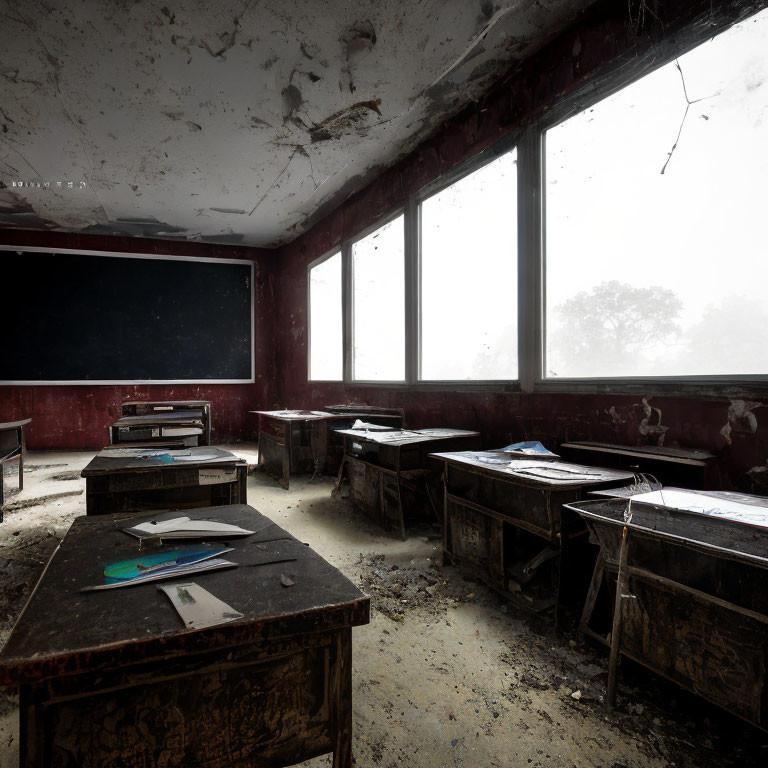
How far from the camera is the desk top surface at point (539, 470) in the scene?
1.92 m

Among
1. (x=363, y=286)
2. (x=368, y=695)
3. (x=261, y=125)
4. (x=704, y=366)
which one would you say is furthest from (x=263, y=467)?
(x=704, y=366)

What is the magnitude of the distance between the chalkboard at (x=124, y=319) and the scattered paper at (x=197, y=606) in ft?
22.7

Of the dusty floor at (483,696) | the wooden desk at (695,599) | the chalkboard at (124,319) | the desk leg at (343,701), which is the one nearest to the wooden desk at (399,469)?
the dusty floor at (483,696)

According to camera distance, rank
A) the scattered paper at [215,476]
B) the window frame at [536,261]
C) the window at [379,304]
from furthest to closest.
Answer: the window at [379,304], the scattered paper at [215,476], the window frame at [536,261]

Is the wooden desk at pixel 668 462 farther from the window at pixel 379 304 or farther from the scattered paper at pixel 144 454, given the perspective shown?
the window at pixel 379 304

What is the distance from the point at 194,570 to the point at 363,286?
4.62m

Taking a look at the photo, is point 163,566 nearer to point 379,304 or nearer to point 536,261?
point 536,261

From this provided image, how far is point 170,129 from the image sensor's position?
13.4 feet

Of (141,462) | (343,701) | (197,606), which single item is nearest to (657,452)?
(343,701)

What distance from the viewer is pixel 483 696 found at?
1581 mm

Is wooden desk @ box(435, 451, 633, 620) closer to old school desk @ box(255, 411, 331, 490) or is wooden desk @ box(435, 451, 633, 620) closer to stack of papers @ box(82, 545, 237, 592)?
stack of papers @ box(82, 545, 237, 592)

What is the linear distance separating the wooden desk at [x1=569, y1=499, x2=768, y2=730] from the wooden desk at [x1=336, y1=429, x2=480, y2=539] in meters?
1.50

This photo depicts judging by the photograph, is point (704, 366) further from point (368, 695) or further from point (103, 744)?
point (103, 744)

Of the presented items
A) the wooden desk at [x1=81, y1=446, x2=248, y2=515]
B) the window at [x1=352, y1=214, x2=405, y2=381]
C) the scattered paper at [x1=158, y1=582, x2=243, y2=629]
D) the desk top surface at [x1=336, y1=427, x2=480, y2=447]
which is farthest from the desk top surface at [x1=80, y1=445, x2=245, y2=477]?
the window at [x1=352, y1=214, x2=405, y2=381]
